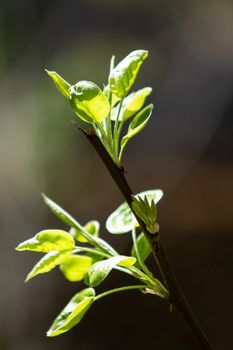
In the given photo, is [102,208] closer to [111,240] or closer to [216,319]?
[111,240]

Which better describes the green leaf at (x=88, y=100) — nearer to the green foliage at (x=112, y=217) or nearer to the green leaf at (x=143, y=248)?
the green foliage at (x=112, y=217)

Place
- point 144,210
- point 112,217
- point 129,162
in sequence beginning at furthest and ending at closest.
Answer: point 129,162
point 112,217
point 144,210

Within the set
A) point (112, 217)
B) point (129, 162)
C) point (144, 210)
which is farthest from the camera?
point (129, 162)

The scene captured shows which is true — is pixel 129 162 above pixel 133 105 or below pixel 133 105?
below

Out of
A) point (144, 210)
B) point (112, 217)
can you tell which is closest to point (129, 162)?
point (112, 217)

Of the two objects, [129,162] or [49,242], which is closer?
[49,242]

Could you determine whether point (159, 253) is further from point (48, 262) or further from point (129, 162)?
point (129, 162)

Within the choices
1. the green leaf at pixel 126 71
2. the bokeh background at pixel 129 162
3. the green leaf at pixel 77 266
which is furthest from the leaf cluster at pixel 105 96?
the bokeh background at pixel 129 162

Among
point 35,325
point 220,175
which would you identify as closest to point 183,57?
point 220,175
